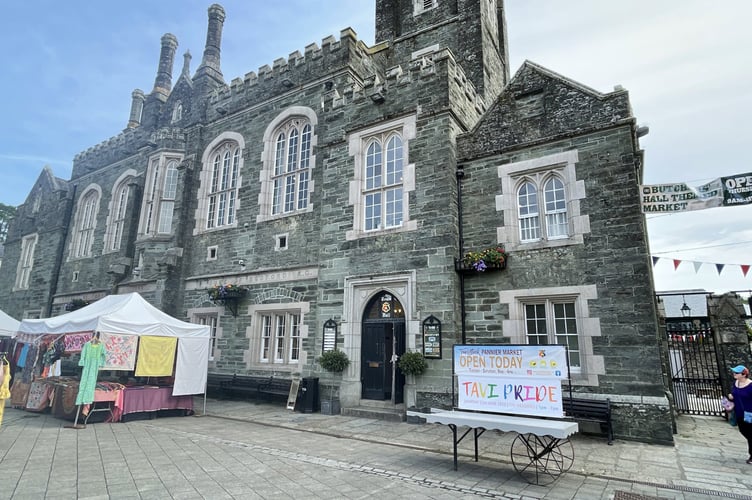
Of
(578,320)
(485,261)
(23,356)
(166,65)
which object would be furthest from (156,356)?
(166,65)

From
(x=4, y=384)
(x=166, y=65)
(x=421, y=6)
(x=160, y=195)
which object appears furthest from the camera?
(x=166, y=65)

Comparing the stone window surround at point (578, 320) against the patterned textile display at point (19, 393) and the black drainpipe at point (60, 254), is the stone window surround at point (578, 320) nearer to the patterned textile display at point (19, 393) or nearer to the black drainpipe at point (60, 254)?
the patterned textile display at point (19, 393)

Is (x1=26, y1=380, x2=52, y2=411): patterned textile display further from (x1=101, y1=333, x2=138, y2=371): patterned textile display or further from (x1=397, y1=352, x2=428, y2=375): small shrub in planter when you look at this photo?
(x1=397, y1=352, x2=428, y2=375): small shrub in planter

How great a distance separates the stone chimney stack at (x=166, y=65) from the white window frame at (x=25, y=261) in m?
12.0

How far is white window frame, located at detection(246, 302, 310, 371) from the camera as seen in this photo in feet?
44.1

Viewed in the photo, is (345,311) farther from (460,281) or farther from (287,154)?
(287,154)

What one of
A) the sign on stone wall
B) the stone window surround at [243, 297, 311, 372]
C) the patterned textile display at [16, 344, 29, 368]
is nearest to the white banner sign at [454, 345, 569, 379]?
the sign on stone wall

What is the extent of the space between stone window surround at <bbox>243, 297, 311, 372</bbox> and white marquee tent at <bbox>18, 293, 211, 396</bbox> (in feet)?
7.27

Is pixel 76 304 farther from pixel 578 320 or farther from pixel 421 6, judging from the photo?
pixel 578 320

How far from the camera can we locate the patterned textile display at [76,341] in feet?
35.3

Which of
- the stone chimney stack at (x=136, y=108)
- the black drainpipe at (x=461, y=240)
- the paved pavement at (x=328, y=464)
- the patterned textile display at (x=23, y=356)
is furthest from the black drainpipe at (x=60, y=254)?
the black drainpipe at (x=461, y=240)

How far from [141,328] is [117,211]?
43.7 feet

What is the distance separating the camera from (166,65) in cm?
2452

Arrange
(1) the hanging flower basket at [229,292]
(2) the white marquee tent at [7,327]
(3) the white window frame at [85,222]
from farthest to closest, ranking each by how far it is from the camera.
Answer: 1. (3) the white window frame at [85,222]
2. (1) the hanging flower basket at [229,292]
3. (2) the white marquee tent at [7,327]
